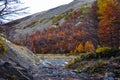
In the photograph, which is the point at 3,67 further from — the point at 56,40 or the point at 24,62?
the point at 56,40

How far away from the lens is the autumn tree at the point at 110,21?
56.7 metres

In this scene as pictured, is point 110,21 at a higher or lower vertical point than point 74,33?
higher

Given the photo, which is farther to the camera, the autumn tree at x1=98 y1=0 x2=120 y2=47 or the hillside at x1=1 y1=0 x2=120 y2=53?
A: the hillside at x1=1 y1=0 x2=120 y2=53

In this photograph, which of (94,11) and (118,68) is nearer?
(118,68)

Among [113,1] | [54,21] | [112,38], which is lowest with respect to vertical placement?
[54,21]

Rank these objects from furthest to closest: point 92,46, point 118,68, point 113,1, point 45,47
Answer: point 45,47, point 92,46, point 113,1, point 118,68

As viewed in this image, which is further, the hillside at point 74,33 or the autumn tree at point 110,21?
the hillside at point 74,33

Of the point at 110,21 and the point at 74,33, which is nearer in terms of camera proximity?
the point at 110,21

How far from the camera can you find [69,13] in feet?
559

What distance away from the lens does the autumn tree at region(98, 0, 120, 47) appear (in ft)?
186

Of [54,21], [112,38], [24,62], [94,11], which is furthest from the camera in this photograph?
[54,21]

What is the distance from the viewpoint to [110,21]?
57312mm

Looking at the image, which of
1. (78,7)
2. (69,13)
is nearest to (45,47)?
(69,13)

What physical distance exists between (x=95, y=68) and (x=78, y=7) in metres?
157
